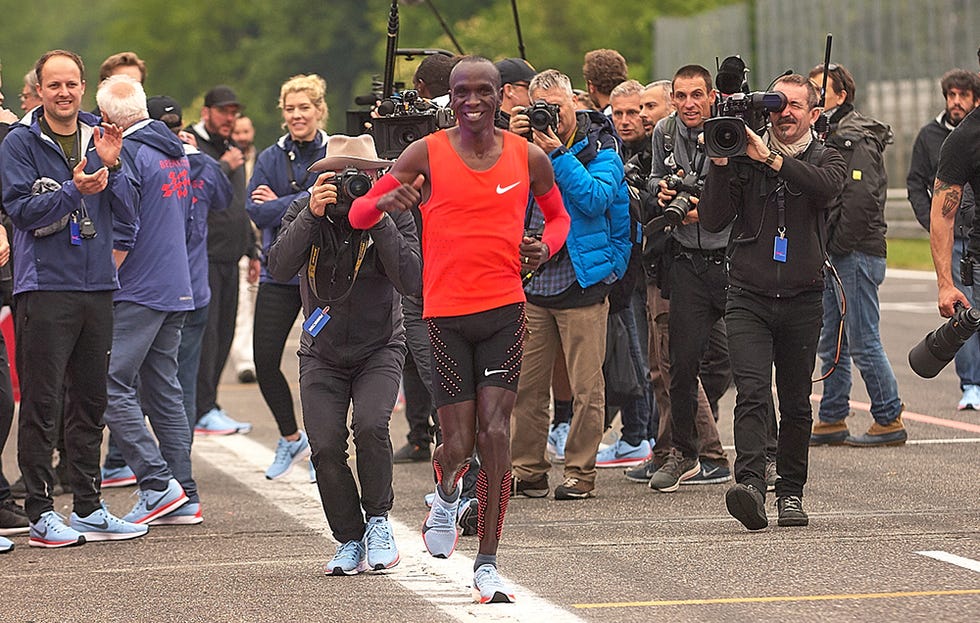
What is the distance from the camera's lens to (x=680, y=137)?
9.97 meters

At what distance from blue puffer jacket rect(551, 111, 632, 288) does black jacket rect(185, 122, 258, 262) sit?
4348 mm

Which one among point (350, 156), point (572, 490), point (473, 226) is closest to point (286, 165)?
point (572, 490)

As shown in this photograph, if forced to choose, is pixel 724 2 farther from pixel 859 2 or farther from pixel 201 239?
pixel 201 239

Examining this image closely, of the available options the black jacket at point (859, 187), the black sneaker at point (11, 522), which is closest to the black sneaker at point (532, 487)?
the black sneaker at point (11, 522)

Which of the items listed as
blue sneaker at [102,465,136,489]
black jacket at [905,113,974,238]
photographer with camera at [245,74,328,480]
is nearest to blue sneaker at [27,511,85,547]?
blue sneaker at [102,465,136,489]

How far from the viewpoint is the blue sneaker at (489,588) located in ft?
23.3

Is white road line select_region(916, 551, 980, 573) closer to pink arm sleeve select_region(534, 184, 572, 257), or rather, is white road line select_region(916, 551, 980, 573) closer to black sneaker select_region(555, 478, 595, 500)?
pink arm sleeve select_region(534, 184, 572, 257)

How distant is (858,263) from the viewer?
11.7 metres

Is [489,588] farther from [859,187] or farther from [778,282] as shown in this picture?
[859,187]

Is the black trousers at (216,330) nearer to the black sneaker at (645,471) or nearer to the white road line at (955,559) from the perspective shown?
the black sneaker at (645,471)

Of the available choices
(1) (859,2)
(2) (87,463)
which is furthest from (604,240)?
(1) (859,2)

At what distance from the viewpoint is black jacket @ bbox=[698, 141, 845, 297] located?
8695 mm

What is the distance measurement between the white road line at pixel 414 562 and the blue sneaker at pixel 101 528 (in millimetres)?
891

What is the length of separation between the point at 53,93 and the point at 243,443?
4603 millimetres
